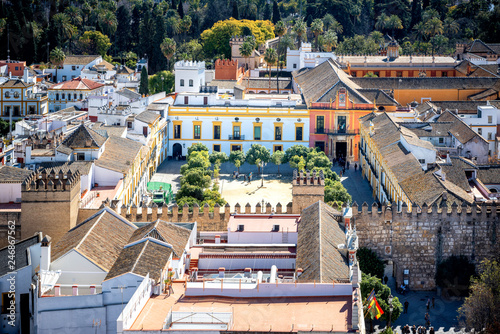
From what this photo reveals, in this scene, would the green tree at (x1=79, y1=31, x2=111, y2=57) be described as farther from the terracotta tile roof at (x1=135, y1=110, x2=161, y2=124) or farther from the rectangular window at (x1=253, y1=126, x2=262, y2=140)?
the terracotta tile roof at (x1=135, y1=110, x2=161, y2=124)

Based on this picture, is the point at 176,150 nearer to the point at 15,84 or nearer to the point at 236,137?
the point at 236,137

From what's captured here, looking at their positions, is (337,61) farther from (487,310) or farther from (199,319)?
(199,319)

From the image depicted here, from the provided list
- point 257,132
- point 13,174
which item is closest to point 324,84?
point 257,132

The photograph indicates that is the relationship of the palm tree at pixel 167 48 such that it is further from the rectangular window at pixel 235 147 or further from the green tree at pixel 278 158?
the green tree at pixel 278 158

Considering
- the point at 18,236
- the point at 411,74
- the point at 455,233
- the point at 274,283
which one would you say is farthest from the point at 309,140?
the point at 274,283

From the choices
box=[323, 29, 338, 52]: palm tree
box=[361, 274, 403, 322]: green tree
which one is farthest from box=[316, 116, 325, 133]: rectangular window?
box=[361, 274, 403, 322]: green tree
